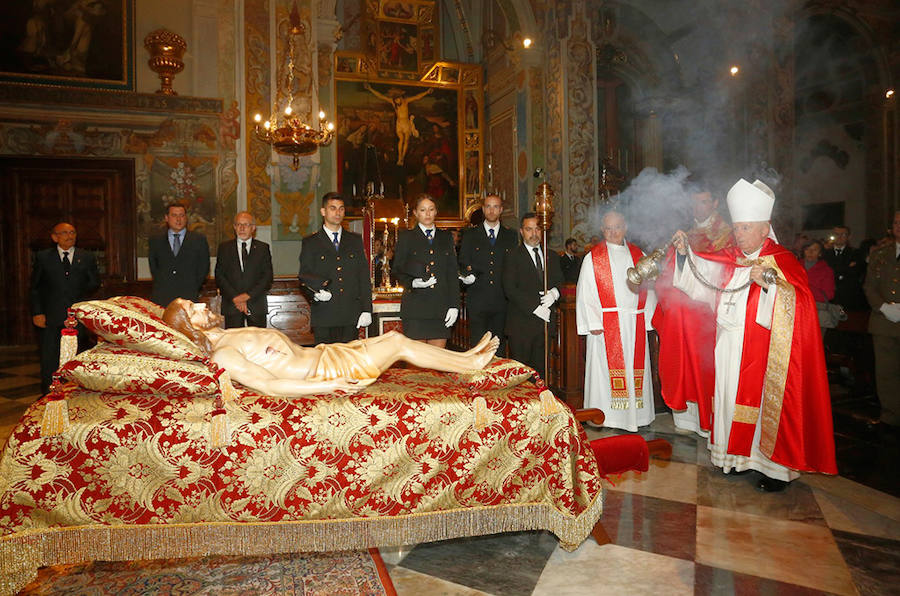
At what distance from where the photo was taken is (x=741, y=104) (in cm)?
1176

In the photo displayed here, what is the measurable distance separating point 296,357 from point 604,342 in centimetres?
290

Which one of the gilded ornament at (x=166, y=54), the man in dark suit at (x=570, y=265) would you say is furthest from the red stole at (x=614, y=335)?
the gilded ornament at (x=166, y=54)

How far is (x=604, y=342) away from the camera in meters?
5.05

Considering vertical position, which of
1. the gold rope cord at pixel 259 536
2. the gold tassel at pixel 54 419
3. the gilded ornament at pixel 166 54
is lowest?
the gold rope cord at pixel 259 536

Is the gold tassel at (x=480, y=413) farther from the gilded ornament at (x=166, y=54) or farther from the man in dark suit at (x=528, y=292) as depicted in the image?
the gilded ornament at (x=166, y=54)

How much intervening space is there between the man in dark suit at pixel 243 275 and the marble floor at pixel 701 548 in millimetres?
3824

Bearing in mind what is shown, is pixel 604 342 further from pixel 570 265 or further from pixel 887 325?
pixel 570 265

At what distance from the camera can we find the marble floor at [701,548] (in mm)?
2627

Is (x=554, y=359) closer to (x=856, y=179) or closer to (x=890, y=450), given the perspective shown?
(x=890, y=450)

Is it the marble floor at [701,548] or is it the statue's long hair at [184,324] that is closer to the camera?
the marble floor at [701,548]

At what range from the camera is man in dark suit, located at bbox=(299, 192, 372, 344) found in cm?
509

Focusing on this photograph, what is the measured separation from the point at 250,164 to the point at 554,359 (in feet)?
21.3

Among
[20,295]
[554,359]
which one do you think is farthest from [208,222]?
[554,359]

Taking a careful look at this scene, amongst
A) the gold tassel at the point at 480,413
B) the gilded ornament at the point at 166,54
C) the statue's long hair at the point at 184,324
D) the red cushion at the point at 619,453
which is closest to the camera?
the gold tassel at the point at 480,413
